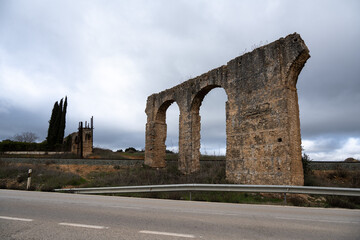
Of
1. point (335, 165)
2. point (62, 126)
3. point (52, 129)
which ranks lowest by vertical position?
point (335, 165)

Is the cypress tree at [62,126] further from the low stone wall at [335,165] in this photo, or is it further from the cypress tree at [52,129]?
the low stone wall at [335,165]

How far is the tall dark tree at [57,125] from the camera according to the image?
120 ft

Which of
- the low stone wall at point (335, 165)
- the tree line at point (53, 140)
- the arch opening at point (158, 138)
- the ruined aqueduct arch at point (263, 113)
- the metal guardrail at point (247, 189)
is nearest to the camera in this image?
the metal guardrail at point (247, 189)

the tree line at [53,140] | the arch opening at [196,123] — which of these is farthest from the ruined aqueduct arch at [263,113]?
the tree line at [53,140]

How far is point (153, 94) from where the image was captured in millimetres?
20031

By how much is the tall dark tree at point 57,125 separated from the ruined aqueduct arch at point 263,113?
29.2 m

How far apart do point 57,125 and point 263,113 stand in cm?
3518

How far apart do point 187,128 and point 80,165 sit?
10.9 meters

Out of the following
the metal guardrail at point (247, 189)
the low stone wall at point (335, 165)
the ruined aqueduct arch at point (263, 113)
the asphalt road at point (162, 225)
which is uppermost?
the ruined aqueduct arch at point (263, 113)

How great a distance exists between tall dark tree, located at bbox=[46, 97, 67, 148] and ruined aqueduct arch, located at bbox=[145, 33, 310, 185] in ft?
95.8

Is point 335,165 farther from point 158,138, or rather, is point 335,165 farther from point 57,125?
point 57,125

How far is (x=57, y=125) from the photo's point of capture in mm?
37719

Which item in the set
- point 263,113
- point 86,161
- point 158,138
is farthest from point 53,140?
point 263,113

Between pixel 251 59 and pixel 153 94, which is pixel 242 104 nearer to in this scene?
pixel 251 59
